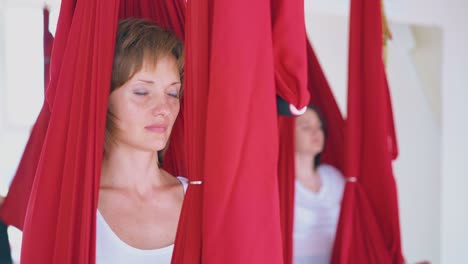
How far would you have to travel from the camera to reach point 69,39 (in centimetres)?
120

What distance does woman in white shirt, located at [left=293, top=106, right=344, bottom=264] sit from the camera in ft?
7.30

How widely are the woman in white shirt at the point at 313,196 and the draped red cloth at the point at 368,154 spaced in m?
0.38

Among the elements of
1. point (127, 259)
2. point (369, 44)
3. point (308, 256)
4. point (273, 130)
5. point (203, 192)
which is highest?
point (369, 44)

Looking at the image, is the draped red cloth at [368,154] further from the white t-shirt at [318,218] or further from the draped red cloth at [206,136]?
the draped red cloth at [206,136]

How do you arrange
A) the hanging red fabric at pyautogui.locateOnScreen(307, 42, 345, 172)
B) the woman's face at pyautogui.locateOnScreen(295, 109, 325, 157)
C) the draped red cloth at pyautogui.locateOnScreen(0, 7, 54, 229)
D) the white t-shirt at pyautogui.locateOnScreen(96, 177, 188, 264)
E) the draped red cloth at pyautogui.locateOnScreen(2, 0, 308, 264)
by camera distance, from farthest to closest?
the woman's face at pyautogui.locateOnScreen(295, 109, 325, 157)
the hanging red fabric at pyautogui.locateOnScreen(307, 42, 345, 172)
the draped red cloth at pyautogui.locateOnScreen(0, 7, 54, 229)
the white t-shirt at pyautogui.locateOnScreen(96, 177, 188, 264)
the draped red cloth at pyautogui.locateOnScreen(2, 0, 308, 264)

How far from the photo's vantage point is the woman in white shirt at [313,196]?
2227mm

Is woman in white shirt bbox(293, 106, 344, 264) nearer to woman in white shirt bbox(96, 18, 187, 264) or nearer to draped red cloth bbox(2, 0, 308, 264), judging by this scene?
woman in white shirt bbox(96, 18, 187, 264)

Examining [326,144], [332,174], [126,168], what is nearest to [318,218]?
[332,174]

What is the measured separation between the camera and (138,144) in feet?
4.29

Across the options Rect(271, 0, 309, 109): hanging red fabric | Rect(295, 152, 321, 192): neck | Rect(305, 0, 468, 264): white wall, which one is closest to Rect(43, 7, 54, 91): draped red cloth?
Rect(271, 0, 309, 109): hanging red fabric

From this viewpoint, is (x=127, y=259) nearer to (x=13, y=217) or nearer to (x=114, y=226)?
(x=114, y=226)

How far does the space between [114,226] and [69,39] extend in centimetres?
44

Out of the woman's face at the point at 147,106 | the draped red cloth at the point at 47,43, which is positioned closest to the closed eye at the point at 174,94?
the woman's face at the point at 147,106

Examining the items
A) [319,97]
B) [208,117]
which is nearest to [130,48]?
[208,117]
